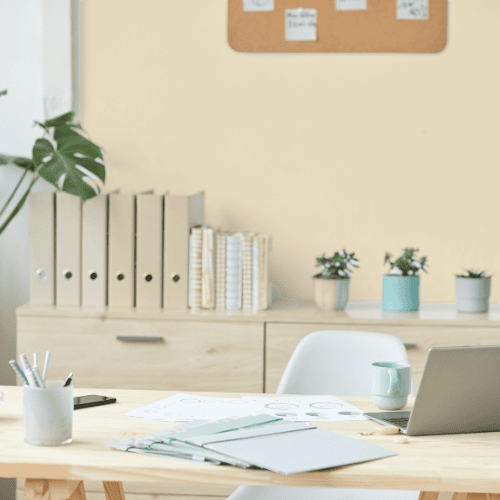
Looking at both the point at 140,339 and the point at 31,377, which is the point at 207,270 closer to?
the point at 140,339

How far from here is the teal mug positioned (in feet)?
4.24

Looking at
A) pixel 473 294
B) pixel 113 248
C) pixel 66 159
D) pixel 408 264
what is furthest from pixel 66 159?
pixel 473 294

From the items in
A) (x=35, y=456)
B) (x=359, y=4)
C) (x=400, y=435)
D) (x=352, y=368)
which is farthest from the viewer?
(x=359, y=4)

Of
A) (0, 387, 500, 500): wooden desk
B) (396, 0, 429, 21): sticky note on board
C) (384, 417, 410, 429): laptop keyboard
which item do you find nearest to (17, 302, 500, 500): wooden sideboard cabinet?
(384, 417, 410, 429): laptop keyboard

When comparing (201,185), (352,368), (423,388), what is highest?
(201,185)

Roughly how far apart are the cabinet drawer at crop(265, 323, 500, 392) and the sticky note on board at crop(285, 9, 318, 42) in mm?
1138

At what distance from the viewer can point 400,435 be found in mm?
1134

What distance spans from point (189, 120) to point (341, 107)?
59cm

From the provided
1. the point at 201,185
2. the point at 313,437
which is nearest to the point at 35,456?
the point at 313,437

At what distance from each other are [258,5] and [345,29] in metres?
0.35

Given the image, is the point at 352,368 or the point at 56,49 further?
the point at 56,49

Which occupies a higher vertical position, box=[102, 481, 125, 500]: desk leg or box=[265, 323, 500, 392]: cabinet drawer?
box=[265, 323, 500, 392]: cabinet drawer

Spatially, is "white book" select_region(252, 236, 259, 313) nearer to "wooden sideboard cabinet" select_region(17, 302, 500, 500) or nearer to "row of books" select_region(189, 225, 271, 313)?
"row of books" select_region(189, 225, 271, 313)

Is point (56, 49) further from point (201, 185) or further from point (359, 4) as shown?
point (359, 4)
